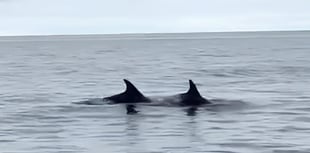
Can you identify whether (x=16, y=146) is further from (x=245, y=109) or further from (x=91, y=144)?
(x=245, y=109)

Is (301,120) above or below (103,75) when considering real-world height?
below

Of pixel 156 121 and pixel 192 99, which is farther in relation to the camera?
pixel 192 99

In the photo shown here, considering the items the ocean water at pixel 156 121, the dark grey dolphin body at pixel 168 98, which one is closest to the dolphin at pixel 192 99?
the dark grey dolphin body at pixel 168 98

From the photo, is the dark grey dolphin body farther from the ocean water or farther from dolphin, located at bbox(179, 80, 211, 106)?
the ocean water

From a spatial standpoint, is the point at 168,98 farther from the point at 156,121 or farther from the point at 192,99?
the point at 156,121

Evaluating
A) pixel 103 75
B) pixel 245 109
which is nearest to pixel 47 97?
pixel 245 109

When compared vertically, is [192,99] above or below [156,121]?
above

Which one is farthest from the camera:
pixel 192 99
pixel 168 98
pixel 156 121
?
pixel 168 98

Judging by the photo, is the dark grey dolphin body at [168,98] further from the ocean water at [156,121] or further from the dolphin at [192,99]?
the ocean water at [156,121]

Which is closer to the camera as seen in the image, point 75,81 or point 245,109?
point 245,109

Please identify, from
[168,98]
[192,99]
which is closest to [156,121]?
[192,99]

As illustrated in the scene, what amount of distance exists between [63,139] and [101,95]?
35.3ft

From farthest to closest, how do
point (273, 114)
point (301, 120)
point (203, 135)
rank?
point (273, 114) < point (301, 120) < point (203, 135)

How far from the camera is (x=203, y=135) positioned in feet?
54.0
